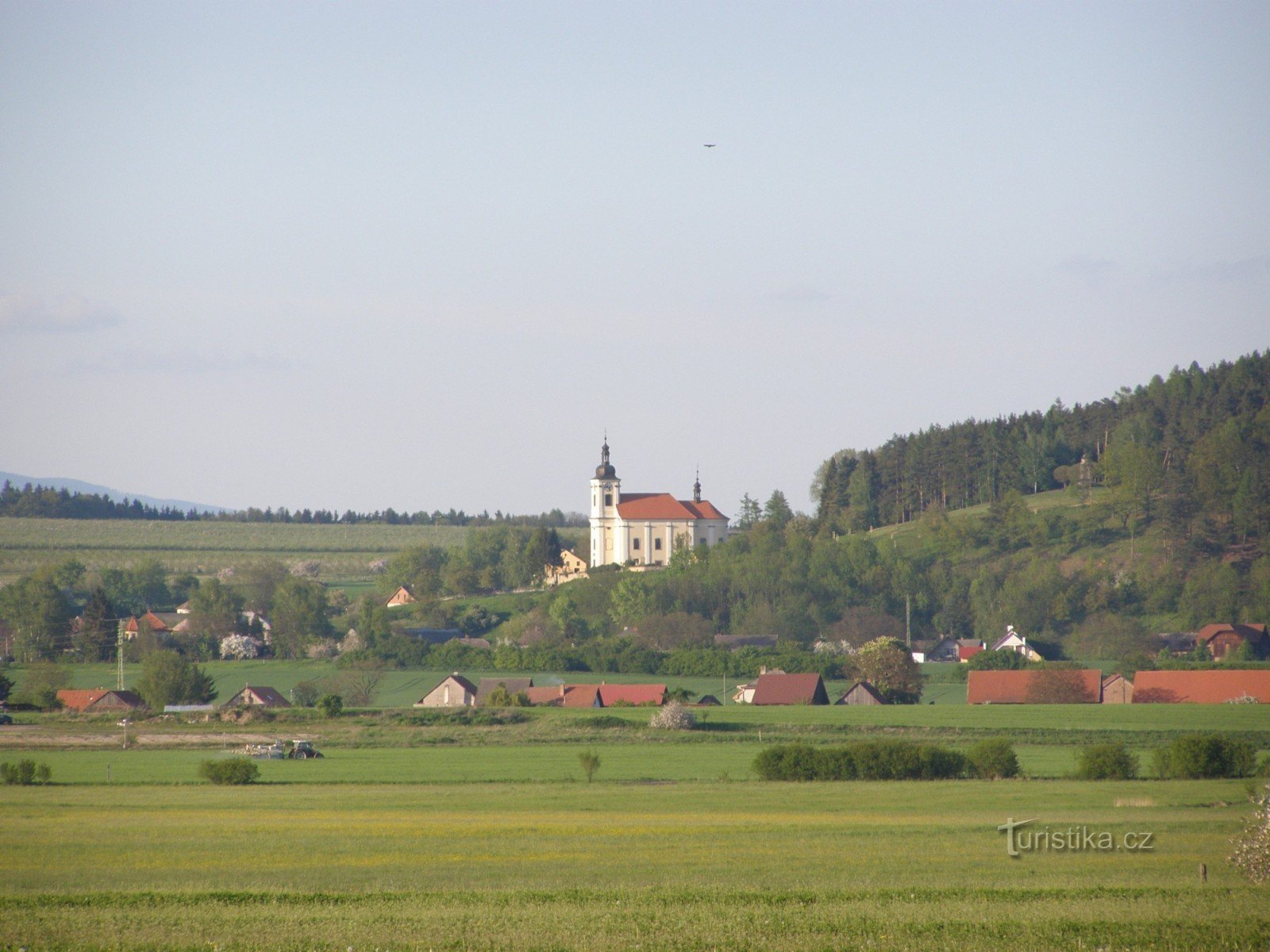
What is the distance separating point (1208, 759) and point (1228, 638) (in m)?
46.7

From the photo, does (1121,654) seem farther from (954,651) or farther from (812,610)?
(812,610)

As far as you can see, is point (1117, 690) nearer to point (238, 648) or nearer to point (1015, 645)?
point (1015, 645)

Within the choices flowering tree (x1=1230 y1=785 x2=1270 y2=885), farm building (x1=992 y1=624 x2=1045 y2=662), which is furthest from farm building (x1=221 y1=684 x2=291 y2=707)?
flowering tree (x1=1230 y1=785 x2=1270 y2=885)

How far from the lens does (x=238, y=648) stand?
86000mm

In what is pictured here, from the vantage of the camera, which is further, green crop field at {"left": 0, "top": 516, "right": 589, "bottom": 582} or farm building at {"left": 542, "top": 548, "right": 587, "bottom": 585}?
green crop field at {"left": 0, "top": 516, "right": 589, "bottom": 582}

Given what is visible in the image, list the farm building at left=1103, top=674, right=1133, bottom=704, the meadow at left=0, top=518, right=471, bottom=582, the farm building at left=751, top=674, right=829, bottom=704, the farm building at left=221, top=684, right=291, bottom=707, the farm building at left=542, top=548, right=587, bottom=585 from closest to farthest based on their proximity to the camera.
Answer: the farm building at left=1103, top=674, right=1133, bottom=704 → the farm building at left=751, top=674, right=829, bottom=704 → the farm building at left=221, top=684, right=291, bottom=707 → the farm building at left=542, top=548, right=587, bottom=585 → the meadow at left=0, top=518, right=471, bottom=582

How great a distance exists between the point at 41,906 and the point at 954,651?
253 ft

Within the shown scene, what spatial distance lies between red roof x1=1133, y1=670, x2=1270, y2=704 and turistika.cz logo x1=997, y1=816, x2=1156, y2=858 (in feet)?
115

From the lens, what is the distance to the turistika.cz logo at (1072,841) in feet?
69.9

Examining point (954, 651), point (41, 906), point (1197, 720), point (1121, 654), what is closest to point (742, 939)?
point (41, 906)

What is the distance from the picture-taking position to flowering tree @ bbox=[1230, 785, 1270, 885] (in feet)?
57.7

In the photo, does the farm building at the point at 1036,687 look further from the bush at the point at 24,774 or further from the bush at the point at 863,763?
the bush at the point at 24,774

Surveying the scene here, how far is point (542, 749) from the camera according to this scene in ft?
143

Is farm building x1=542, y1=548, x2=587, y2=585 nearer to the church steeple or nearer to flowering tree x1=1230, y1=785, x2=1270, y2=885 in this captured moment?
the church steeple
